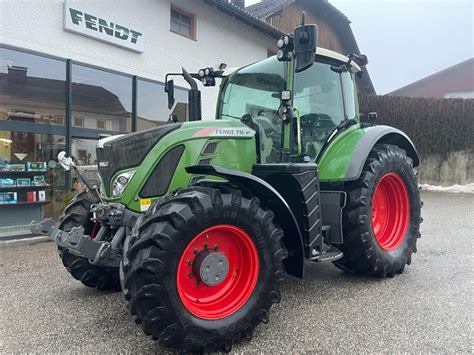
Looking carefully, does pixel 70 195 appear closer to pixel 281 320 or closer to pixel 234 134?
pixel 234 134

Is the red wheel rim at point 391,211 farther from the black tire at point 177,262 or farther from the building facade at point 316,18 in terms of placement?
the building facade at point 316,18

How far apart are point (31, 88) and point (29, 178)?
157cm

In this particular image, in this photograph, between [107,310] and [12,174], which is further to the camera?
[12,174]

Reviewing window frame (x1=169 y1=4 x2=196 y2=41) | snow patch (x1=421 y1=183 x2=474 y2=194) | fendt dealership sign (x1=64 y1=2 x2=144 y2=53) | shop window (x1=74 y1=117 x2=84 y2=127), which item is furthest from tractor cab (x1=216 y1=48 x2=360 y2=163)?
snow patch (x1=421 y1=183 x2=474 y2=194)

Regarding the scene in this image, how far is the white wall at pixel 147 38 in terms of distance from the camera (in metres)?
6.18

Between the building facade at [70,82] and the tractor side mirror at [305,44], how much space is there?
16.6 feet

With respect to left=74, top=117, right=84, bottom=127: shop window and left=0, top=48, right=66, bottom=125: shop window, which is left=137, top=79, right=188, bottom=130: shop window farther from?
left=0, top=48, right=66, bottom=125: shop window

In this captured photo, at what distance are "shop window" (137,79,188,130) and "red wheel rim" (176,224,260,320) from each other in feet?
18.1

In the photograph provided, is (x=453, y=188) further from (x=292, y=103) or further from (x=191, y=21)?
(x=292, y=103)

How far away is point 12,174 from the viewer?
6586 millimetres

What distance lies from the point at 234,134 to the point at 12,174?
5069 millimetres

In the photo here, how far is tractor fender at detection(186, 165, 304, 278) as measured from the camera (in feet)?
9.26

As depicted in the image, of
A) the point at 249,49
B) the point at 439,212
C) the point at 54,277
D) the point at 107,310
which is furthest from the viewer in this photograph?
the point at 249,49

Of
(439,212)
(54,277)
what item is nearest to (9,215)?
(54,277)
